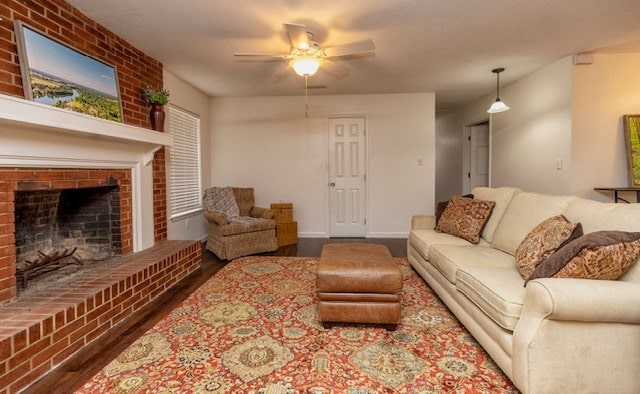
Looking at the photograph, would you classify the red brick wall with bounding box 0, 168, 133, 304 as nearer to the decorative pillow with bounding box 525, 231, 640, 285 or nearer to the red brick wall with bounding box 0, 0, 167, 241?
the red brick wall with bounding box 0, 0, 167, 241

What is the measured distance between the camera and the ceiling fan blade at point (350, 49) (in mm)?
2599

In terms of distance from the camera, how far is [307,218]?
5.40 meters

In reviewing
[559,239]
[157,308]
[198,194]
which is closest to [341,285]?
[559,239]

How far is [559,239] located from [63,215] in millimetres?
3837

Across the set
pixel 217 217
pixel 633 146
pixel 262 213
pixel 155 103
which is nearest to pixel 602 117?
pixel 633 146

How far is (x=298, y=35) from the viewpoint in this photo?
96.3 inches

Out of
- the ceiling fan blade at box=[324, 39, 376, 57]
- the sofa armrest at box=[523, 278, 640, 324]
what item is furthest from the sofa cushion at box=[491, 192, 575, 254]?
the ceiling fan blade at box=[324, 39, 376, 57]

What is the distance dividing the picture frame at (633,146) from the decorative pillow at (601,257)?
2.78 meters

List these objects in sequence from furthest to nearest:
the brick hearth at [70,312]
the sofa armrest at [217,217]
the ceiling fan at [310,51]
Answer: the sofa armrest at [217,217], the ceiling fan at [310,51], the brick hearth at [70,312]

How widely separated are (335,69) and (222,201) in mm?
2391

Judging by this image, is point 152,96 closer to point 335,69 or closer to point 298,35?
point 298,35

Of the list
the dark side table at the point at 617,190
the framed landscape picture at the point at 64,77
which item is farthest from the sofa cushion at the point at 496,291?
the framed landscape picture at the point at 64,77

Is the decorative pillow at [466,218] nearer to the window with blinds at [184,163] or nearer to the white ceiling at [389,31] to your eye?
the white ceiling at [389,31]

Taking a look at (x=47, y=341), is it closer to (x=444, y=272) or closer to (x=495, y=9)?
(x=444, y=272)
